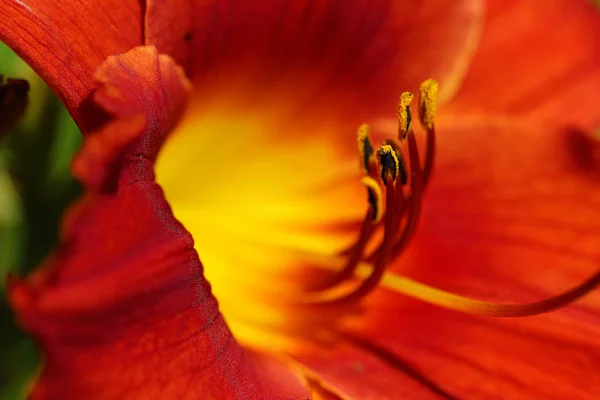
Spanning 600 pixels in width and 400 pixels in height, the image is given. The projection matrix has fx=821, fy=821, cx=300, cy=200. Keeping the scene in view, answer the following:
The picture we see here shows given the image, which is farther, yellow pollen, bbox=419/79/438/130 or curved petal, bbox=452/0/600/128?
curved petal, bbox=452/0/600/128

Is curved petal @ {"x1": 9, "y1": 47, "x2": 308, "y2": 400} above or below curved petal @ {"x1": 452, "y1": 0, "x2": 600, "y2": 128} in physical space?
below

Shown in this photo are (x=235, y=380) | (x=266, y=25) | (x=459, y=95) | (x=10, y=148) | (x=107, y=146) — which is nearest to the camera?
(x=107, y=146)

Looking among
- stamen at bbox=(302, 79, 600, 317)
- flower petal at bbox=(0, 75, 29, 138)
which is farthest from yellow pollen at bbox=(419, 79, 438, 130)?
flower petal at bbox=(0, 75, 29, 138)

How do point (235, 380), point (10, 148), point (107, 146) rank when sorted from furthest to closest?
point (10, 148), point (235, 380), point (107, 146)

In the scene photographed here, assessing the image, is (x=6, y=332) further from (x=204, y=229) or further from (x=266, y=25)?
(x=266, y=25)

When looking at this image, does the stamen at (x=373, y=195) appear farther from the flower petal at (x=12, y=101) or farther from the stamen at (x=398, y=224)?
the flower petal at (x=12, y=101)

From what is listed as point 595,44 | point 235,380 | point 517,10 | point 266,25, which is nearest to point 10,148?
point 266,25

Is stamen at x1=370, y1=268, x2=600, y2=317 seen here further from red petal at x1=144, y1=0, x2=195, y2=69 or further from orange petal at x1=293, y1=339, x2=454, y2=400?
red petal at x1=144, y1=0, x2=195, y2=69

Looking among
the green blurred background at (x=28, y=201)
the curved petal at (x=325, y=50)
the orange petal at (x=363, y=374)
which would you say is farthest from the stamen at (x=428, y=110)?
the green blurred background at (x=28, y=201)
